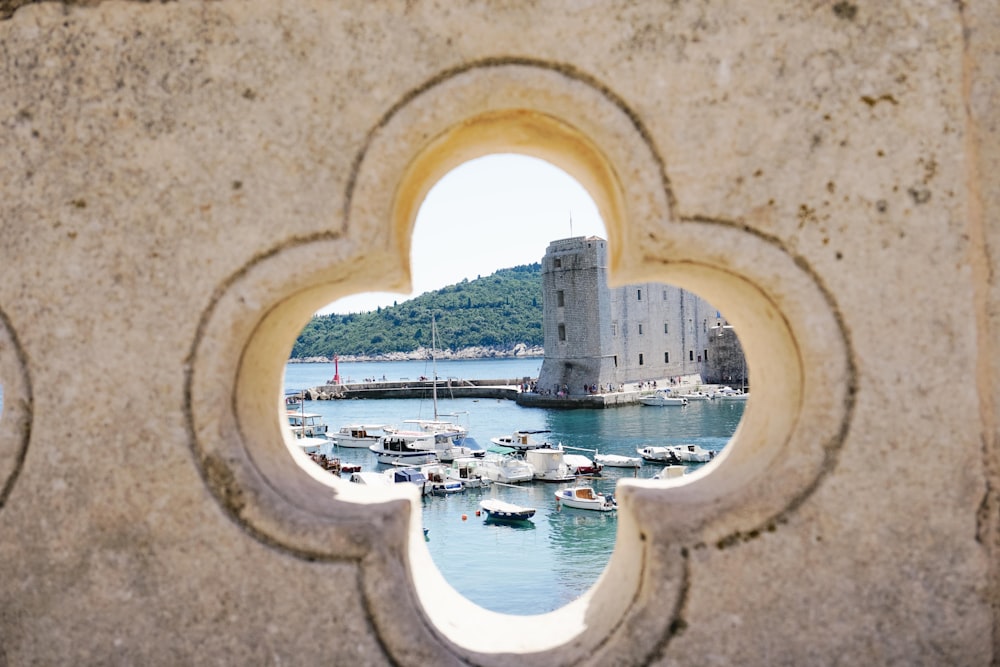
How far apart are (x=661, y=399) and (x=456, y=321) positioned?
77372 mm

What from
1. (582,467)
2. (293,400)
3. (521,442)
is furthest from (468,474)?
(293,400)

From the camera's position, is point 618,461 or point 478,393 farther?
point 478,393

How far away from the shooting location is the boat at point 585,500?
25.4 m

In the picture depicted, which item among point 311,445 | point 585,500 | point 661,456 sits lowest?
point 585,500

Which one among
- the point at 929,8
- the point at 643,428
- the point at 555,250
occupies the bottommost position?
the point at 643,428

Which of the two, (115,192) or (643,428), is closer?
(115,192)

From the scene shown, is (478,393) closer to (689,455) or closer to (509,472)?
(689,455)

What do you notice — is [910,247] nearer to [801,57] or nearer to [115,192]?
[801,57]

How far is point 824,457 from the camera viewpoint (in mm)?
2406

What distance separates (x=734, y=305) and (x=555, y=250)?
159ft

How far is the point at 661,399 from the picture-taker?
169 feet

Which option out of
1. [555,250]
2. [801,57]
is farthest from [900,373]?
[555,250]

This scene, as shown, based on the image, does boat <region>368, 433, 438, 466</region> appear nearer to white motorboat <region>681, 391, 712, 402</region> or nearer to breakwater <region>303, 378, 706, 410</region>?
breakwater <region>303, 378, 706, 410</region>

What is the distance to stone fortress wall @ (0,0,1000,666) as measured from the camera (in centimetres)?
240
